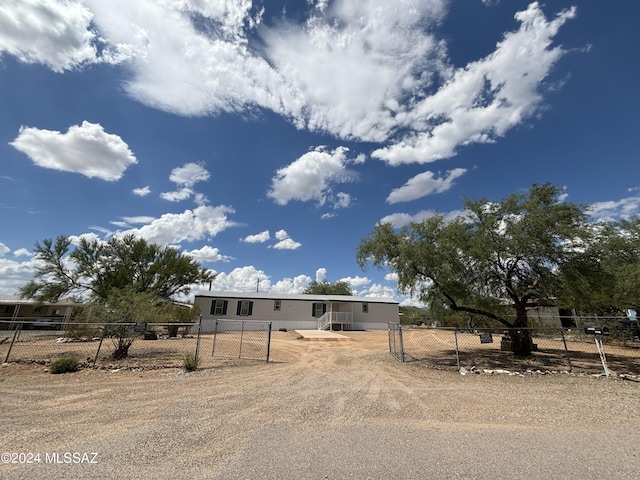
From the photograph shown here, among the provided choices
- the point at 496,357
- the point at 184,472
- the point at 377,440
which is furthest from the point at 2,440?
the point at 496,357

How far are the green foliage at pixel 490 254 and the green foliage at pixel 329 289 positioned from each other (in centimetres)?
4928

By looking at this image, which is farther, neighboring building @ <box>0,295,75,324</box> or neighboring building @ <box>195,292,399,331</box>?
neighboring building @ <box>0,295,75,324</box>

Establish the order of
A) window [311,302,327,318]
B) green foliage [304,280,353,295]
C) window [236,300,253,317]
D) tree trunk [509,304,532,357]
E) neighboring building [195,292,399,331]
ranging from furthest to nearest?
1. green foliage [304,280,353,295]
2. window [311,302,327,318]
3. window [236,300,253,317]
4. neighboring building [195,292,399,331]
5. tree trunk [509,304,532,357]

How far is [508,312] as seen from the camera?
13.7m

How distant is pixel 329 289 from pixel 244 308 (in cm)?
3560

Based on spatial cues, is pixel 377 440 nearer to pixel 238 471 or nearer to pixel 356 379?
pixel 238 471

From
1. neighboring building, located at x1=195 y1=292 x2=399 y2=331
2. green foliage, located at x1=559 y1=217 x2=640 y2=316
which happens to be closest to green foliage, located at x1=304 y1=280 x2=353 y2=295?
neighboring building, located at x1=195 y1=292 x2=399 y2=331

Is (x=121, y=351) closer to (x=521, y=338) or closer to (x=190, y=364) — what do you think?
(x=190, y=364)

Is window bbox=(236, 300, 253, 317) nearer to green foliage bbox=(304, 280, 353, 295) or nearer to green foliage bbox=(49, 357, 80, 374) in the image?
green foliage bbox=(49, 357, 80, 374)

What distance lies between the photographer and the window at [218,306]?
28.3 m

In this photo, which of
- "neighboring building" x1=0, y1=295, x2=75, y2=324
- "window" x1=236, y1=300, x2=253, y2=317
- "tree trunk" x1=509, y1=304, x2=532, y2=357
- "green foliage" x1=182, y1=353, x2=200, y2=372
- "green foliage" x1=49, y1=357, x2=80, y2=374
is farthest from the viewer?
"neighboring building" x1=0, y1=295, x2=75, y2=324

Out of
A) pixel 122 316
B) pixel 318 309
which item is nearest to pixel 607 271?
pixel 122 316

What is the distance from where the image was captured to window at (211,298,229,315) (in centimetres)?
2831

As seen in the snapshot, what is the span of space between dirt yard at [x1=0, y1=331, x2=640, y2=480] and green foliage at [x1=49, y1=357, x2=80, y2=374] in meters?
0.33
